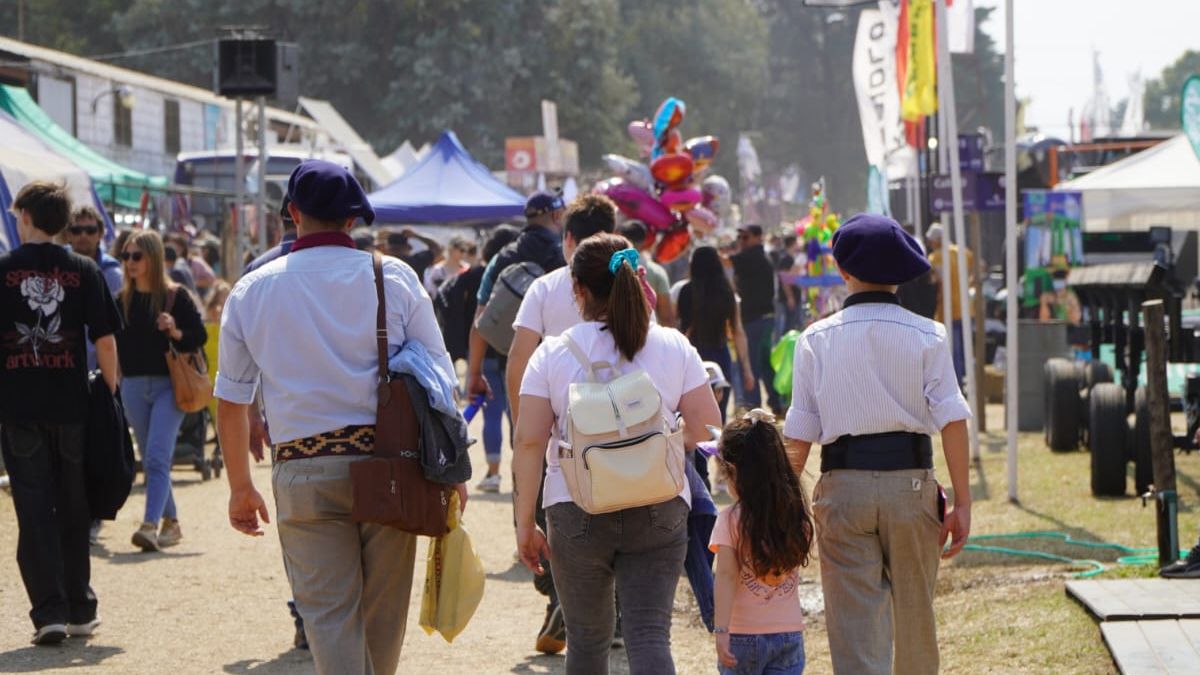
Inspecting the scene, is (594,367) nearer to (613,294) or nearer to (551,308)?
(613,294)

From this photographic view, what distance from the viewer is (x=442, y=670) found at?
284 inches

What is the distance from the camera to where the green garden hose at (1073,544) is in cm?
868

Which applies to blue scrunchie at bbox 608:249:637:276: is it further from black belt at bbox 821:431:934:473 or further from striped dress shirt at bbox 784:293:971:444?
black belt at bbox 821:431:934:473

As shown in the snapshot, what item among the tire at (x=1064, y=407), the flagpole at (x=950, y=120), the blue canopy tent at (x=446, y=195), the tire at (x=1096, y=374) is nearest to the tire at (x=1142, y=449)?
the tire at (x=1096, y=374)

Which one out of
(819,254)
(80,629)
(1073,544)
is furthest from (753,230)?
(80,629)

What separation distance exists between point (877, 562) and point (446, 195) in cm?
1834

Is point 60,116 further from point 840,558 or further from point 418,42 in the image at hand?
point 840,558

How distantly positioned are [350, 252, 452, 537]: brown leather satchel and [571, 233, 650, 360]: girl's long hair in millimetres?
627

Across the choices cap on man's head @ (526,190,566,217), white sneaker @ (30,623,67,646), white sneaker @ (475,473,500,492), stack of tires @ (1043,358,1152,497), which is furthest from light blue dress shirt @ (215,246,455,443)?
white sneaker @ (475,473,500,492)

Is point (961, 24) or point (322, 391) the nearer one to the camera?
point (322, 391)

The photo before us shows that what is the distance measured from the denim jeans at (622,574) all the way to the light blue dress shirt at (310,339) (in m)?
0.69

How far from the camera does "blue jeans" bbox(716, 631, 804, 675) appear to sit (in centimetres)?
509

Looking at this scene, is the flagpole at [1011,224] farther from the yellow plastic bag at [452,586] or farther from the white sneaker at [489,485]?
the yellow plastic bag at [452,586]

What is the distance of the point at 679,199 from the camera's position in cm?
1415
